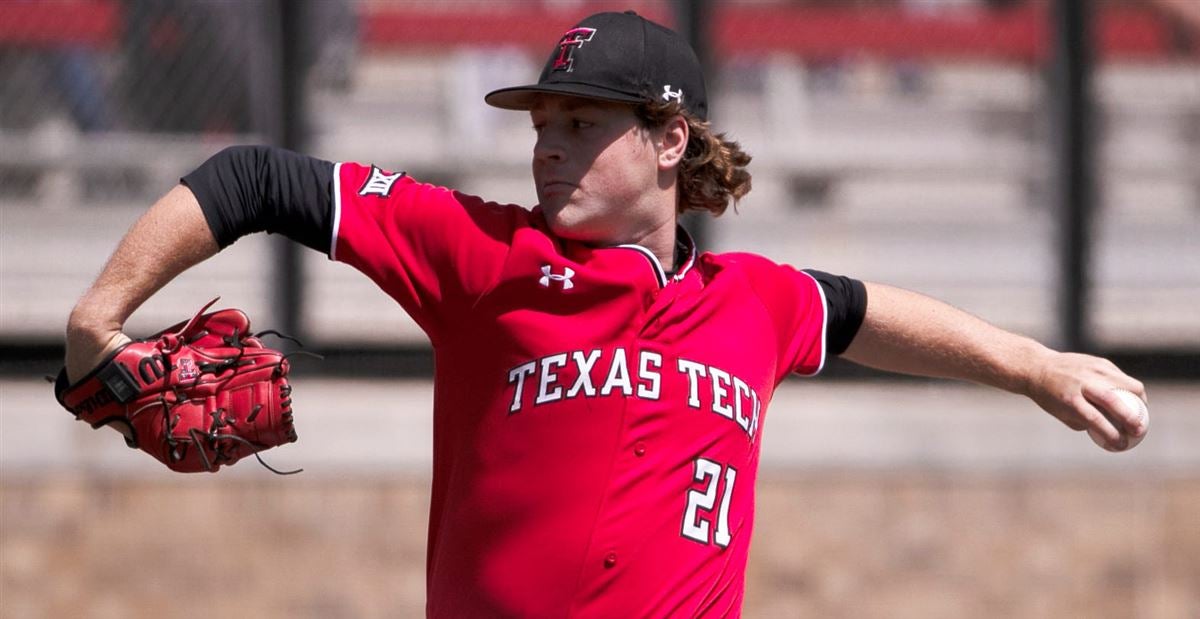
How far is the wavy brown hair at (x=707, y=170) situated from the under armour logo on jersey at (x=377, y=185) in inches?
18.1

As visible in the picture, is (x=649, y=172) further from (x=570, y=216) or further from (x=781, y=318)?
(x=781, y=318)

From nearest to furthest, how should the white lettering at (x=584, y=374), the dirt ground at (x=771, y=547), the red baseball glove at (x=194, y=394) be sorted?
the red baseball glove at (x=194, y=394), the white lettering at (x=584, y=374), the dirt ground at (x=771, y=547)

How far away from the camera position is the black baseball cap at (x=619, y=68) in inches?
100

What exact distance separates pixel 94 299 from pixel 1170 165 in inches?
176

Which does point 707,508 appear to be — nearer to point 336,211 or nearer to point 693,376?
point 693,376

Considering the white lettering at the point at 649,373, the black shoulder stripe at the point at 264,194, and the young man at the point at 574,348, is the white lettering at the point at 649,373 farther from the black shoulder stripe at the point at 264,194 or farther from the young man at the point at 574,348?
the black shoulder stripe at the point at 264,194

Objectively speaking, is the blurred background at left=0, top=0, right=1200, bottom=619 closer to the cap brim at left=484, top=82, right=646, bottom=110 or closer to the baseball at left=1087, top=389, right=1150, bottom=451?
the baseball at left=1087, top=389, right=1150, bottom=451

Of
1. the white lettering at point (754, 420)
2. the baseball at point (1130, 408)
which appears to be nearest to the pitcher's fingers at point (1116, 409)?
the baseball at point (1130, 408)

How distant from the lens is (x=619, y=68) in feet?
8.45

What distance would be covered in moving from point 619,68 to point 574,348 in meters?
0.47

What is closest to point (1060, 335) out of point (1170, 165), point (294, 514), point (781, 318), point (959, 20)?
point (1170, 165)

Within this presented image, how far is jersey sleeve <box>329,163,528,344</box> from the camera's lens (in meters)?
2.57

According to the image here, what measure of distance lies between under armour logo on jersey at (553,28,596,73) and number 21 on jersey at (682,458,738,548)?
689 millimetres

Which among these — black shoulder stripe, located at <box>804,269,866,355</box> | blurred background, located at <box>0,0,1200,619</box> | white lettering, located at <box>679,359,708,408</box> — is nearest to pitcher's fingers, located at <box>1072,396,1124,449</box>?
black shoulder stripe, located at <box>804,269,866,355</box>
